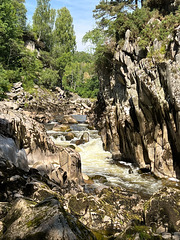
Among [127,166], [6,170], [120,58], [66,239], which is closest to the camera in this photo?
[66,239]

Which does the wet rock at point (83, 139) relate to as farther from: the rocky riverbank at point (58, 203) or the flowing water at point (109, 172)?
the rocky riverbank at point (58, 203)

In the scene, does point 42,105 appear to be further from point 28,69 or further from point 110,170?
point 110,170

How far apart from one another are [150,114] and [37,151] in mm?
7528

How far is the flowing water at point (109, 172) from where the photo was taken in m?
11.2

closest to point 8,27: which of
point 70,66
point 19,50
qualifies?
point 19,50

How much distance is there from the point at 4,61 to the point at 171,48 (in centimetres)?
3638

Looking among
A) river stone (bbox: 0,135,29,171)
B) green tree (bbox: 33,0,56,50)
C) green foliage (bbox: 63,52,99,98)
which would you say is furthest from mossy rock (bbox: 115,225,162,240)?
green tree (bbox: 33,0,56,50)

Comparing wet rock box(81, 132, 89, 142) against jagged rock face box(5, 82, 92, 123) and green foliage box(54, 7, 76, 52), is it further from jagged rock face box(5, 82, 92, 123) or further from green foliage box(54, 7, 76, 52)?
green foliage box(54, 7, 76, 52)

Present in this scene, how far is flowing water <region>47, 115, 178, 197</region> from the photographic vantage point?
11.2m

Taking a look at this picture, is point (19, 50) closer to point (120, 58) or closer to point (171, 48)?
point (120, 58)

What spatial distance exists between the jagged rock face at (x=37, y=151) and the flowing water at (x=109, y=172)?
1619 millimetres

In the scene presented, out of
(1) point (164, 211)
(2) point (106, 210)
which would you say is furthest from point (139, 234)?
(2) point (106, 210)

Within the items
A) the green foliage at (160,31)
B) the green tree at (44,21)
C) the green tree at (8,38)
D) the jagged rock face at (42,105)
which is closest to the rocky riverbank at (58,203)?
the green foliage at (160,31)

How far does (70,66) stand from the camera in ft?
211
